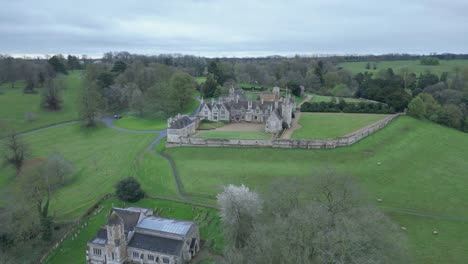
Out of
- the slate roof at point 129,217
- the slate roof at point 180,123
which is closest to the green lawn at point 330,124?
the slate roof at point 180,123

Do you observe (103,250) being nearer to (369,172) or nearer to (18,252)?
(18,252)

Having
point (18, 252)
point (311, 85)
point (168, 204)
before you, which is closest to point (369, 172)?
point (168, 204)

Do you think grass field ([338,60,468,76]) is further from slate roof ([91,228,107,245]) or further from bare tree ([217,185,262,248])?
slate roof ([91,228,107,245])

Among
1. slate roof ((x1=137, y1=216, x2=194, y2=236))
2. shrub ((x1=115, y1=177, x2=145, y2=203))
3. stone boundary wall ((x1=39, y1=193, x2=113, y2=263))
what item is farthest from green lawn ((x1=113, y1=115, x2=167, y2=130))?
slate roof ((x1=137, y1=216, x2=194, y2=236))

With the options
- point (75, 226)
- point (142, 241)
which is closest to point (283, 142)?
point (142, 241)

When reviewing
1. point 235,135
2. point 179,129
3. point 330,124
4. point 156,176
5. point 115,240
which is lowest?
point 115,240

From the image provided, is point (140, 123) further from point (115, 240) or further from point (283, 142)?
point (115, 240)
